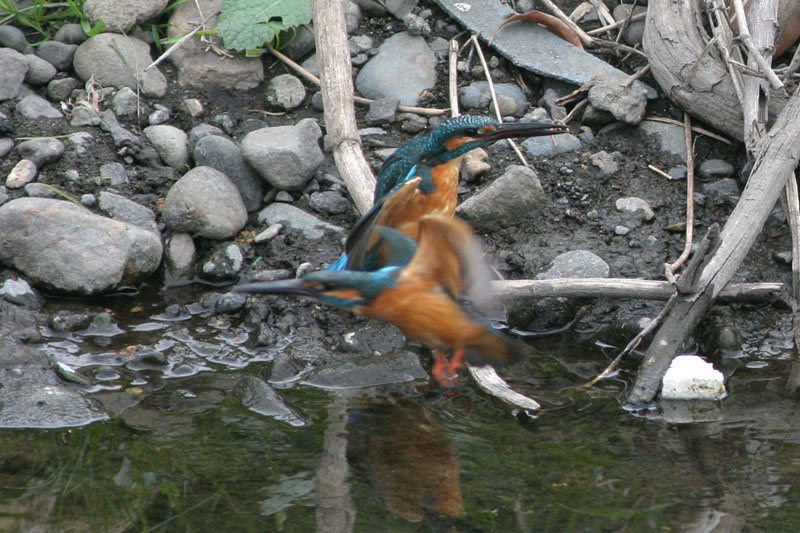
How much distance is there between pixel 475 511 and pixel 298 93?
9.93 ft

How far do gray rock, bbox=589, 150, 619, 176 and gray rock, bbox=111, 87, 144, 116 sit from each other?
7.87 feet

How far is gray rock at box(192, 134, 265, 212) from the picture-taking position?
4.99m

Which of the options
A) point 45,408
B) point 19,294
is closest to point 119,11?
point 19,294

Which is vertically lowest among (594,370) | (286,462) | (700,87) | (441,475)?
(286,462)

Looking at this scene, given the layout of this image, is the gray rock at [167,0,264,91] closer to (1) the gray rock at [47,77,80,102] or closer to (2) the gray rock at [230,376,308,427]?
(1) the gray rock at [47,77,80,102]

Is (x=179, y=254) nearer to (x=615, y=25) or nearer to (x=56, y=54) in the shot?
(x=56, y=54)

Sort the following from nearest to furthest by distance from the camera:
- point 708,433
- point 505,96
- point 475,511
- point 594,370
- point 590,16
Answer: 1. point 475,511
2. point 708,433
3. point 594,370
4. point 505,96
5. point 590,16

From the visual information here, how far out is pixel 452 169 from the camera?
14.0 ft

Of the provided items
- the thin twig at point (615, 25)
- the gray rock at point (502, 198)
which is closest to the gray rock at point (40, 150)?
the gray rock at point (502, 198)

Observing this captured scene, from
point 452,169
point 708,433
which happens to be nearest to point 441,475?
point 708,433

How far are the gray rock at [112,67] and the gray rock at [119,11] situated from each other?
0.13 m

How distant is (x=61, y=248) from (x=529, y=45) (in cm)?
280

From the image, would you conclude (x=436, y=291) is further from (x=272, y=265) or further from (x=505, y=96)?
(x=505, y=96)

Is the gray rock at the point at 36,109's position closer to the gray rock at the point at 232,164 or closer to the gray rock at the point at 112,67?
the gray rock at the point at 112,67
